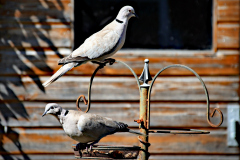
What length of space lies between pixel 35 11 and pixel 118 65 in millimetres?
983

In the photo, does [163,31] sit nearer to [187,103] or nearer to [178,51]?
[178,51]

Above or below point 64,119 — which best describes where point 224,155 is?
below

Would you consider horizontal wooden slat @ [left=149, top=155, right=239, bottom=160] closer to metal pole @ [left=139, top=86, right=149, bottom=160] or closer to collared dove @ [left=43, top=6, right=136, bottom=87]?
collared dove @ [left=43, top=6, right=136, bottom=87]

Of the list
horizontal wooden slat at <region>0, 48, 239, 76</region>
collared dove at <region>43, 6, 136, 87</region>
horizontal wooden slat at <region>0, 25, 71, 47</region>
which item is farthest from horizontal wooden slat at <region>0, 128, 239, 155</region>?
collared dove at <region>43, 6, 136, 87</region>

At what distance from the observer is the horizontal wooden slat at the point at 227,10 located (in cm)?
356

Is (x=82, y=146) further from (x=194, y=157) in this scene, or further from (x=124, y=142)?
(x=194, y=157)

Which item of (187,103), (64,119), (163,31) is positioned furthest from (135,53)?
(64,119)

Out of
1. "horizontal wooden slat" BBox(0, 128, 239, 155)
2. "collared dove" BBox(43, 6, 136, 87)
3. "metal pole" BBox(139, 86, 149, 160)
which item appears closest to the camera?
A: "metal pole" BBox(139, 86, 149, 160)

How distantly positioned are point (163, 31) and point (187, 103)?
788 millimetres

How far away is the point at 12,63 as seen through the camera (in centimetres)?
357

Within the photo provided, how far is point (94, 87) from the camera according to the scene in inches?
140

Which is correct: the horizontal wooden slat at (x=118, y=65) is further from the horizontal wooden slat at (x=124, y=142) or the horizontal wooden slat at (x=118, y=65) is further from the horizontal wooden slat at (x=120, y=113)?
the horizontal wooden slat at (x=124, y=142)

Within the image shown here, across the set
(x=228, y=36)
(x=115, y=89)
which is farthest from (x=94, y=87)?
(x=228, y=36)

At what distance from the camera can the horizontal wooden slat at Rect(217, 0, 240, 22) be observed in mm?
3564
